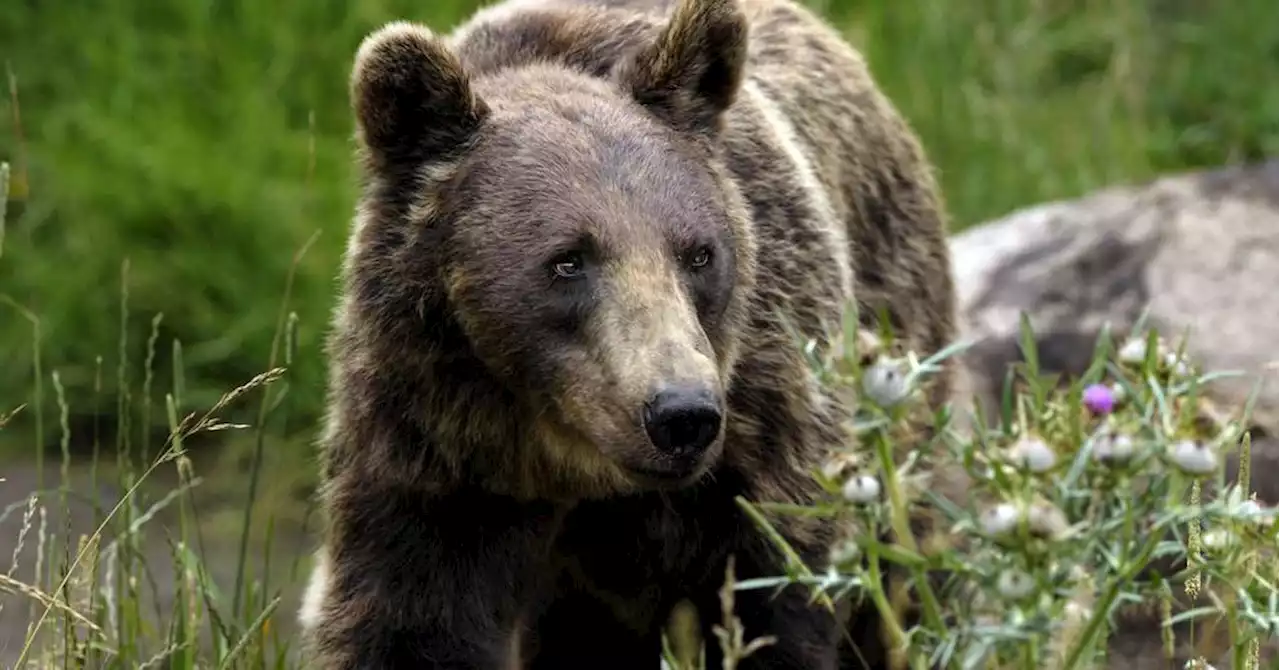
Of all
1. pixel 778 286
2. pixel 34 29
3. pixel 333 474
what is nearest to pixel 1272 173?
pixel 778 286

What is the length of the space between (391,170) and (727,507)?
3.08ft

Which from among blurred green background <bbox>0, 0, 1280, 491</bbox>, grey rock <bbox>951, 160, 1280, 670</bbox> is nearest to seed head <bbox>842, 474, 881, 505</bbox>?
grey rock <bbox>951, 160, 1280, 670</bbox>

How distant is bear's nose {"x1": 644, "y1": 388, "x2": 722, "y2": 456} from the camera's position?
3086 mm

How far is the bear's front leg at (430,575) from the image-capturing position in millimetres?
3877

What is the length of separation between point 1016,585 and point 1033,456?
16 centimetres

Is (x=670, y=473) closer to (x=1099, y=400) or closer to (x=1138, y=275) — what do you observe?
(x=1099, y=400)

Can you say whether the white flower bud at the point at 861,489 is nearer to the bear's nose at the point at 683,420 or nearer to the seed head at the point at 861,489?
the seed head at the point at 861,489

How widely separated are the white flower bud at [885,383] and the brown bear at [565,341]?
88cm

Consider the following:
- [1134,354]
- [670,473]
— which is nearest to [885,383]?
[1134,354]

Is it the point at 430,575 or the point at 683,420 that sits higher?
the point at 683,420

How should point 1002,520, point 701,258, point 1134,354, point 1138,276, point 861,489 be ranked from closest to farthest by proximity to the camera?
1. point 1002,520
2. point 861,489
3. point 1134,354
4. point 701,258
5. point 1138,276

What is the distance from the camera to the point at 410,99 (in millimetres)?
3721

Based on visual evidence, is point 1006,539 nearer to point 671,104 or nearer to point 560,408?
point 560,408

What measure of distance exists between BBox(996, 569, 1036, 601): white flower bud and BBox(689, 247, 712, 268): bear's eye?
4.43ft
